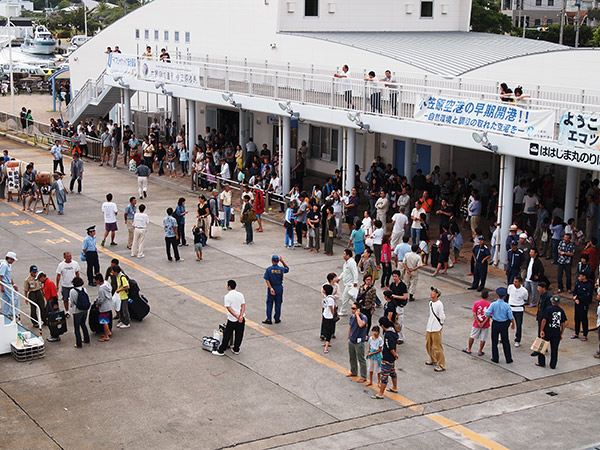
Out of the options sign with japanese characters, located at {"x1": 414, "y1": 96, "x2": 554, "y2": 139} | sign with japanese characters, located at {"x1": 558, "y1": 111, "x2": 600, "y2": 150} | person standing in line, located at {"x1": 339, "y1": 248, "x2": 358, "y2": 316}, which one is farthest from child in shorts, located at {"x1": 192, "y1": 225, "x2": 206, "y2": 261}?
sign with japanese characters, located at {"x1": 558, "y1": 111, "x2": 600, "y2": 150}

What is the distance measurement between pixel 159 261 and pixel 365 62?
1209 cm

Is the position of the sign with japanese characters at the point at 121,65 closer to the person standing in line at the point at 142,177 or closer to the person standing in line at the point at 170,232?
the person standing in line at the point at 142,177

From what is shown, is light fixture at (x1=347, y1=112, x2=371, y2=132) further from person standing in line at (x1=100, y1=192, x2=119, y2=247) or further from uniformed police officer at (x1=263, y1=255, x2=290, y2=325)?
uniformed police officer at (x1=263, y1=255, x2=290, y2=325)

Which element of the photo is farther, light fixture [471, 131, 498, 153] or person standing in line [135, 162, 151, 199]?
person standing in line [135, 162, 151, 199]

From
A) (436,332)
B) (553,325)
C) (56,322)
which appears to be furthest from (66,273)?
(553,325)

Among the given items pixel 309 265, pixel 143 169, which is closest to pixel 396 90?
pixel 309 265

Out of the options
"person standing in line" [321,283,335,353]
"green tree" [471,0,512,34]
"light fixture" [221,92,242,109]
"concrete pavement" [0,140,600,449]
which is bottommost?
"concrete pavement" [0,140,600,449]

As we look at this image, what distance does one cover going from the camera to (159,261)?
21531mm

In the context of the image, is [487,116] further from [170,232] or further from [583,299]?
[170,232]

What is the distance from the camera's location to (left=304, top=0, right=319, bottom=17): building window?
34.9 meters

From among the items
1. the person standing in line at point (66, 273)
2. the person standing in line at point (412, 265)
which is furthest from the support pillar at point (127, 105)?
the person standing in line at point (412, 265)

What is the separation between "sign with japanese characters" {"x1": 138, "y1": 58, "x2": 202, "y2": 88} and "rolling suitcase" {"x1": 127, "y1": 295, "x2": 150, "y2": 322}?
16.6 meters

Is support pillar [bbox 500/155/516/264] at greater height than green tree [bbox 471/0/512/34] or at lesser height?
lesser

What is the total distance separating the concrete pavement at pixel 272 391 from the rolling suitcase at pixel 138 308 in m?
0.31
